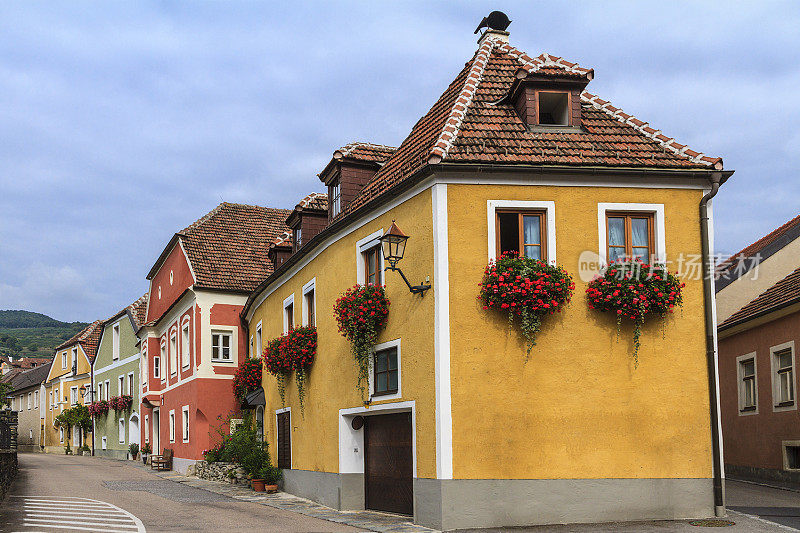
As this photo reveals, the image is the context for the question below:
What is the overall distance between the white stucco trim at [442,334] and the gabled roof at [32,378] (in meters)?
61.8

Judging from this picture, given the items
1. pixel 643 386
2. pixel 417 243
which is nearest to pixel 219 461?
pixel 417 243

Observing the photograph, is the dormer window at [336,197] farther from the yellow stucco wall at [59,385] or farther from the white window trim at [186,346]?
the yellow stucco wall at [59,385]

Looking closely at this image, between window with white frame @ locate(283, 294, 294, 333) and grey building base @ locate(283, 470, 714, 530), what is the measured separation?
31.3ft

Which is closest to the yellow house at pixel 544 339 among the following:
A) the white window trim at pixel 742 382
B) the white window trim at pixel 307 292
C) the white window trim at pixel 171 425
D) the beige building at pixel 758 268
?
the white window trim at pixel 307 292

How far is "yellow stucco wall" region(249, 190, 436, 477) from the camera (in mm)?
15773

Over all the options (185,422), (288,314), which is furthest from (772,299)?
(185,422)

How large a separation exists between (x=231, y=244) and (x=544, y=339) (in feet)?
71.3

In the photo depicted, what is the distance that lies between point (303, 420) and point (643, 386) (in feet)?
31.8

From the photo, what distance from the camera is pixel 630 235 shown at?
1606 cm

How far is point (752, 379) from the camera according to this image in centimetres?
2453

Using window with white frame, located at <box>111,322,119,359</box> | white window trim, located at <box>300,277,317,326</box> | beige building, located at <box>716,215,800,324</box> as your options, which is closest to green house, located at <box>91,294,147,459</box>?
window with white frame, located at <box>111,322,119,359</box>

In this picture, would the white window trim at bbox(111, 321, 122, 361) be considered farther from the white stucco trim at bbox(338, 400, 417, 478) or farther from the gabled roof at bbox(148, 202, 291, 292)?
the white stucco trim at bbox(338, 400, 417, 478)

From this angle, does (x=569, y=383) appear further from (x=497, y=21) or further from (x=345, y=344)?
(x=497, y=21)

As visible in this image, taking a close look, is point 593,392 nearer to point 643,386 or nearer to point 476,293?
point 643,386
